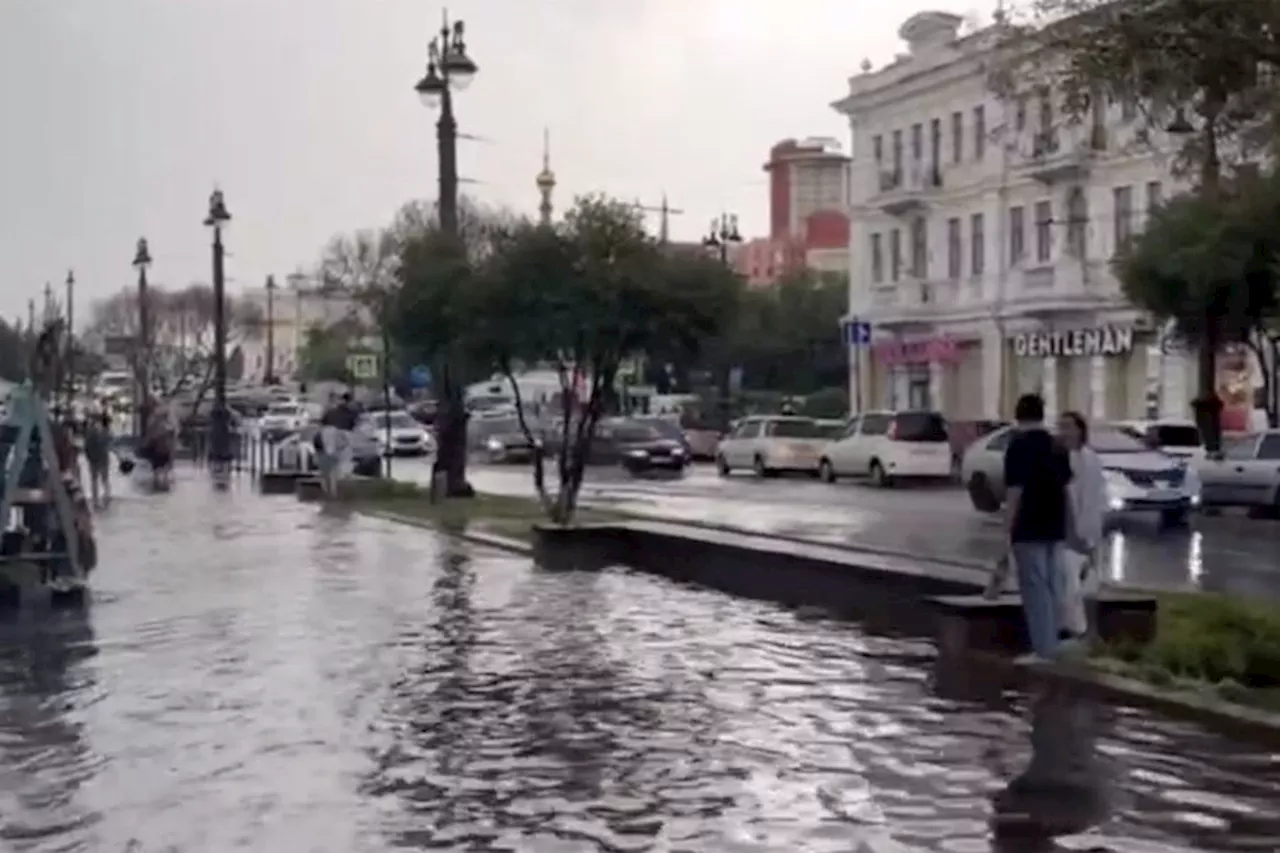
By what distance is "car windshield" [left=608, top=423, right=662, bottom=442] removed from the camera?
60.0 m

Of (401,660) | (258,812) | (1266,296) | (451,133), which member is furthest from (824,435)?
(258,812)

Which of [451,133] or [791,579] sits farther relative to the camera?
[451,133]

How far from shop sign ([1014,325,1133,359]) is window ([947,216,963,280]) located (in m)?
4.29

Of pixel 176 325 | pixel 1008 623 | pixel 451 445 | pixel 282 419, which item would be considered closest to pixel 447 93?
pixel 451 445

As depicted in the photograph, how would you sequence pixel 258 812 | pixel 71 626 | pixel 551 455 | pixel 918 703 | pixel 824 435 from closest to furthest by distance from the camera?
pixel 258 812
pixel 918 703
pixel 71 626
pixel 824 435
pixel 551 455

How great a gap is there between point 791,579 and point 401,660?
17.7 ft

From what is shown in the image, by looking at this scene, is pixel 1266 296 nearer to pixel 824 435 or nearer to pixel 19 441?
pixel 824 435

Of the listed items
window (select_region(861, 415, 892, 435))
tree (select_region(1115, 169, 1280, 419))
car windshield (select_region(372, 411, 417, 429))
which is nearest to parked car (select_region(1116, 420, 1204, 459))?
tree (select_region(1115, 169, 1280, 419))

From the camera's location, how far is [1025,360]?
208ft

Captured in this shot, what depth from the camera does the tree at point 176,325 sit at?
10631 cm

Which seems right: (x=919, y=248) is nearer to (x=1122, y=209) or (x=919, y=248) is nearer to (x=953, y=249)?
(x=953, y=249)

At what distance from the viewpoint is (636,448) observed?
59.1m

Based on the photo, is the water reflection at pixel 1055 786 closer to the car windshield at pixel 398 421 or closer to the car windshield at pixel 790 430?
the car windshield at pixel 790 430

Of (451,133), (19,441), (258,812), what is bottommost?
(258,812)
